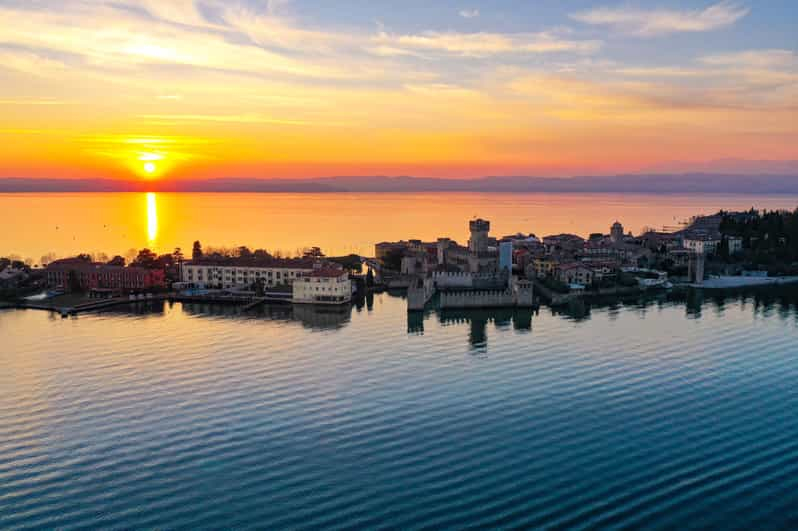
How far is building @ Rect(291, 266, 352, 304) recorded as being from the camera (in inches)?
1116

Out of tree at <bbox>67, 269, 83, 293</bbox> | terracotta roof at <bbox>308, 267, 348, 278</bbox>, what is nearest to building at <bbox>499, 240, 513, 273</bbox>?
terracotta roof at <bbox>308, 267, 348, 278</bbox>

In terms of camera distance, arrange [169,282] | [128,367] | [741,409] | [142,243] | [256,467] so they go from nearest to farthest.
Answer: [256,467] < [741,409] < [128,367] < [169,282] < [142,243]

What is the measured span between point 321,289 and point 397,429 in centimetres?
1596

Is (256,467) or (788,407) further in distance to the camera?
(788,407)

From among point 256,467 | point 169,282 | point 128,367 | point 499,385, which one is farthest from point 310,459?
point 169,282

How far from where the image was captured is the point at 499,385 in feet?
52.6

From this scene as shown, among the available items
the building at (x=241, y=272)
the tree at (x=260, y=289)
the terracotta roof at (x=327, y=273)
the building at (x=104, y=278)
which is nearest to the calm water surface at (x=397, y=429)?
the terracotta roof at (x=327, y=273)

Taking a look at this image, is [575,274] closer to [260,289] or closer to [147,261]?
[260,289]

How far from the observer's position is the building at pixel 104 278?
3072 cm

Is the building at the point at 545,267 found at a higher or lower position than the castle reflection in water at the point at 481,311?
higher

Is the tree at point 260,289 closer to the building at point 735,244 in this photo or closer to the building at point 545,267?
the building at point 545,267

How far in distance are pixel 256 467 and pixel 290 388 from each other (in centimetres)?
436

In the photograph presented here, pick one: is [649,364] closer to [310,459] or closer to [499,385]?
[499,385]

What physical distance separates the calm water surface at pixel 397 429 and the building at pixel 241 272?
946cm
